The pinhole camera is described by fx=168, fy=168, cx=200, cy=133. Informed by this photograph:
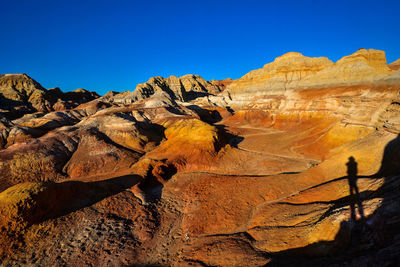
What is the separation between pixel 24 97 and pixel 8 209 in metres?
81.6

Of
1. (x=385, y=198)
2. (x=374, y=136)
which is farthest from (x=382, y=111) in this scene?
(x=385, y=198)

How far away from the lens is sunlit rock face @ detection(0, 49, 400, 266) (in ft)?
21.9

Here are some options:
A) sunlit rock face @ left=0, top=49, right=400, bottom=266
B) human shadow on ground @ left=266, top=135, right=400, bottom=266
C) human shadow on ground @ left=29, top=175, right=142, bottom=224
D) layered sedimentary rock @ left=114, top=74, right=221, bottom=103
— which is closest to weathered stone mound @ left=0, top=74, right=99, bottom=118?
layered sedimentary rock @ left=114, top=74, right=221, bottom=103

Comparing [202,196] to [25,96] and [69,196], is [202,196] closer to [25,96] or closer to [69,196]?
[69,196]

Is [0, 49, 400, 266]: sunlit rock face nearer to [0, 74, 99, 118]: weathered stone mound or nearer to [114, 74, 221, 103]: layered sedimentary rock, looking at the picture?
[0, 74, 99, 118]: weathered stone mound

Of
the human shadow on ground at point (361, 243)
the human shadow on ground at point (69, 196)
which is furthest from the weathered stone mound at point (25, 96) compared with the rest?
the human shadow on ground at point (361, 243)

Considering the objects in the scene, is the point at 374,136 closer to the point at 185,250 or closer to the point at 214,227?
the point at 214,227

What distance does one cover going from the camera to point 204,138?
2144 centimetres

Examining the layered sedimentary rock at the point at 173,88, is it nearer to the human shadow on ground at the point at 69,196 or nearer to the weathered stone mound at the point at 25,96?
the weathered stone mound at the point at 25,96

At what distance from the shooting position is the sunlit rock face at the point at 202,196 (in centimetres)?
666

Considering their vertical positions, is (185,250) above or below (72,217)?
below

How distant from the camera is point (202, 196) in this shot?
1274cm

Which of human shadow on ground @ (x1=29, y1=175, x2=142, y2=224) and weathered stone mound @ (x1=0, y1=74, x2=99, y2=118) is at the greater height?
weathered stone mound @ (x1=0, y1=74, x2=99, y2=118)

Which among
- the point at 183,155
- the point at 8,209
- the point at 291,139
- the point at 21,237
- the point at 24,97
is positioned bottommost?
the point at 21,237
